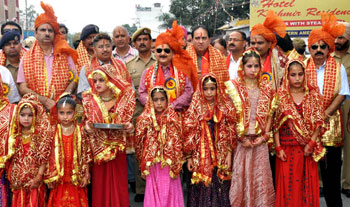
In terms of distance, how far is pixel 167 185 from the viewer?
437 centimetres

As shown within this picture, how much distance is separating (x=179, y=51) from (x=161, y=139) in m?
1.28

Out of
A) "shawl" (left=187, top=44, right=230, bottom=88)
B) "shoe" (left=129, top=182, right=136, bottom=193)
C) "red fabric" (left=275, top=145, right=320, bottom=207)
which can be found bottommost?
"shoe" (left=129, top=182, right=136, bottom=193)

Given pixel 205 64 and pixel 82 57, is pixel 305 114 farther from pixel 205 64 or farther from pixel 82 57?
pixel 82 57

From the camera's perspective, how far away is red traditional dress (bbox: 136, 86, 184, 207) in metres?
4.34

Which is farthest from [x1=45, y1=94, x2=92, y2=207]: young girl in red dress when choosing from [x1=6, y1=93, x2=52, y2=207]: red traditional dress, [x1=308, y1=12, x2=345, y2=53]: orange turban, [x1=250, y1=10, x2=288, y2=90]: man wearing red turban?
[x1=308, y1=12, x2=345, y2=53]: orange turban

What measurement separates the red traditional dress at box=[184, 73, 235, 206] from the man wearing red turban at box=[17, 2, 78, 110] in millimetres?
1855

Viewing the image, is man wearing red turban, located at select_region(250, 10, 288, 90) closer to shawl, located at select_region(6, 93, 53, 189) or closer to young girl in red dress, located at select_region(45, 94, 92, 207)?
young girl in red dress, located at select_region(45, 94, 92, 207)

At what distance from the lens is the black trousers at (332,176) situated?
4.70 meters

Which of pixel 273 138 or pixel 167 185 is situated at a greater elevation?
pixel 273 138

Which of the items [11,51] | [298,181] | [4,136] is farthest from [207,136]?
[11,51]

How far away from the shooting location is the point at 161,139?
14.4 feet

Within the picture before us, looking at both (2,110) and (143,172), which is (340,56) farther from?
(2,110)

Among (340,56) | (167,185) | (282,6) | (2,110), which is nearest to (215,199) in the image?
(167,185)

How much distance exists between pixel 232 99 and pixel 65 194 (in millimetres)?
2247
